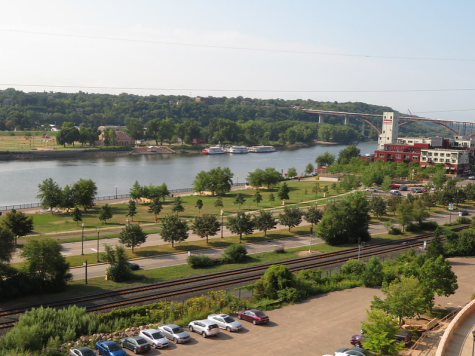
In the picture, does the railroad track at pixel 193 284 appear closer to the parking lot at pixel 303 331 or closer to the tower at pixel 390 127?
Answer: the parking lot at pixel 303 331

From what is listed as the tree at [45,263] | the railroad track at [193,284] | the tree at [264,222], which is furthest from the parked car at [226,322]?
the tree at [264,222]

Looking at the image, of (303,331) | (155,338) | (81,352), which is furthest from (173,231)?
(81,352)

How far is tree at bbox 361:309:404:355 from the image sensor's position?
11273mm

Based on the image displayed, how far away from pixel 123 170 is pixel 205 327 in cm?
4813

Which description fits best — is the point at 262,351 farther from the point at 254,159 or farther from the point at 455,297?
the point at 254,159

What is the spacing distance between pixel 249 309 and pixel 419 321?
197 inches

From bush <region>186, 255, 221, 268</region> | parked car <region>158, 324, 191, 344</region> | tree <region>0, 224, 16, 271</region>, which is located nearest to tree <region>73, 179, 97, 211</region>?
bush <region>186, 255, 221, 268</region>

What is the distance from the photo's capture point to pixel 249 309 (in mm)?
14883

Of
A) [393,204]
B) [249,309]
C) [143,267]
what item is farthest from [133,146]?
[249,309]

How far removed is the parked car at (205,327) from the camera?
497 inches

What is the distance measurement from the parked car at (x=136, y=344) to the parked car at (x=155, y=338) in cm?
16

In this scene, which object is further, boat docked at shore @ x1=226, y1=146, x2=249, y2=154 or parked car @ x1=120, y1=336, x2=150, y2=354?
boat docked at shore @ x1=226, y1=146, x2=249, y2=154

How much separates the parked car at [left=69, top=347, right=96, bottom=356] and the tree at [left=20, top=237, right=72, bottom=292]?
592 cm

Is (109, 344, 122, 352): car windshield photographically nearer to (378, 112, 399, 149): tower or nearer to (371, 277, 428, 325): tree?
(371, 277, 428, 325): tree
